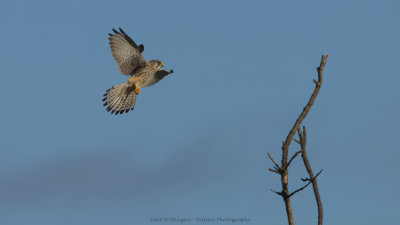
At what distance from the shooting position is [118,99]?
50.1 ft

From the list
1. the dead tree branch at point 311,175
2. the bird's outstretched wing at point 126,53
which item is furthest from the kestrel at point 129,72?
the dead tree branch at point 311,175

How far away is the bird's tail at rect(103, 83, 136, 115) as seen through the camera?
600 inches

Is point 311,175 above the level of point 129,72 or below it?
below

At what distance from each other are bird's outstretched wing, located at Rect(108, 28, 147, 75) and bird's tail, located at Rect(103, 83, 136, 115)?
0.52 m

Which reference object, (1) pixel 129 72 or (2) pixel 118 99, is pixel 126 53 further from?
(2) pixel 118 99

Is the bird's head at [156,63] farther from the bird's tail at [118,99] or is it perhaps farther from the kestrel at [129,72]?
the bird's tail at [118,99]

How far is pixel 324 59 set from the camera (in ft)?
19.0

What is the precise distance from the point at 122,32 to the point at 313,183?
936 cm

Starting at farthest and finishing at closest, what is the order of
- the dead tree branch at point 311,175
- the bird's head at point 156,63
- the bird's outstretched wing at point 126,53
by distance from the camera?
the bird's head at point 156,63 < the bird's outstretched wing at point 126,53 < the dead tree branch at point 311,175

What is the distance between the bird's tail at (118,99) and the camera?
15250 mm

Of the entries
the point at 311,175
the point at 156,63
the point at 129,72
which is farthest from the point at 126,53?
the point at 311,175

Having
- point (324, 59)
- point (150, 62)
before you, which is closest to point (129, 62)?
point (150, 62)

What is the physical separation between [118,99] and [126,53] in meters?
1.28

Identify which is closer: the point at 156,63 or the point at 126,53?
the point at 126,53
